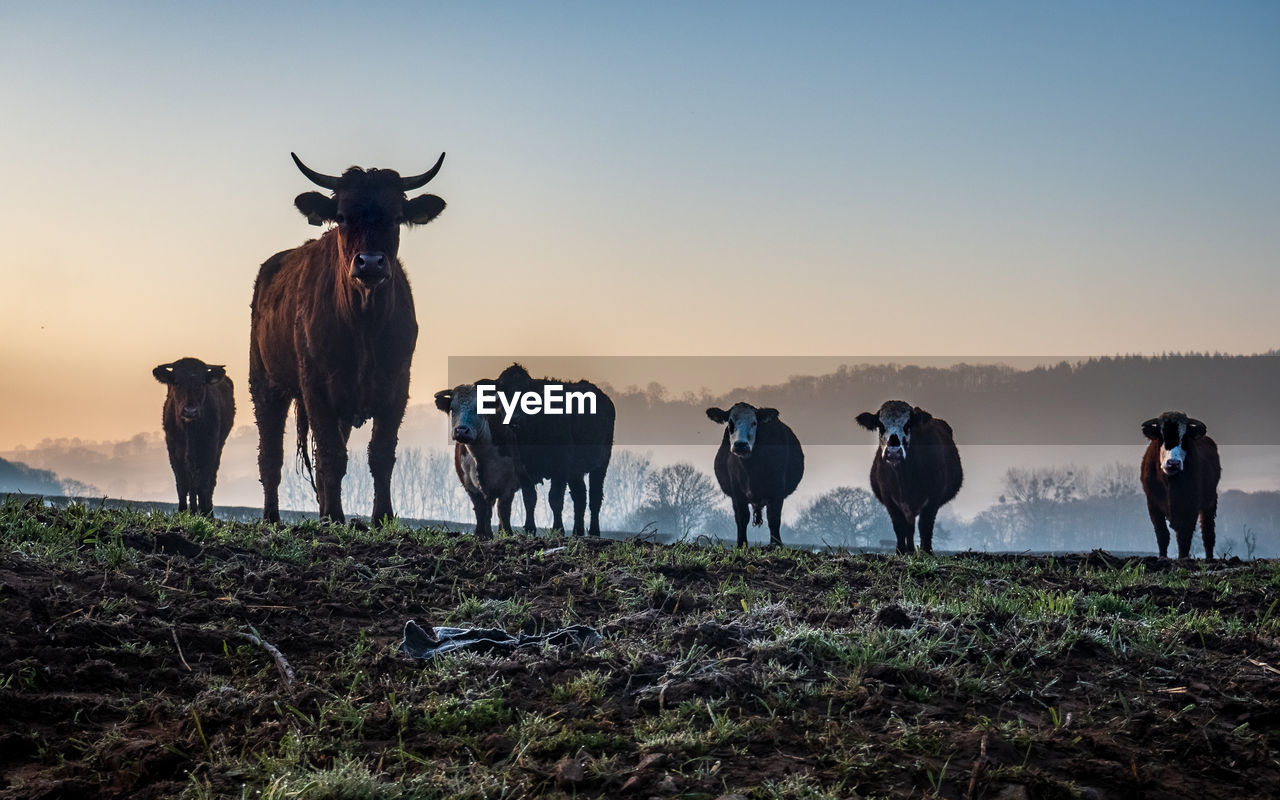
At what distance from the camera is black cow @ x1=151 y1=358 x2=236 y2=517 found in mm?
17672

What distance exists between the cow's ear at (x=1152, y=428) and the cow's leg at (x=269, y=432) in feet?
42.0

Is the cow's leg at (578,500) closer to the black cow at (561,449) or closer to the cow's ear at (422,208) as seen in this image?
the black cow at (561,449)

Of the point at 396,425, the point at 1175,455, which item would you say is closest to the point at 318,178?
the point at 396,425

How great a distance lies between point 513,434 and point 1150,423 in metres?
9.90

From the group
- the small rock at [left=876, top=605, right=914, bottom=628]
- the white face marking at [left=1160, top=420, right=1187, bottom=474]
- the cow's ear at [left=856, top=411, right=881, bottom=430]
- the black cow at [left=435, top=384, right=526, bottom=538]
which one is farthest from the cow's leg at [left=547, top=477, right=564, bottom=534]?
the small rock at [left=876, top=605, right=914, bottom=628]

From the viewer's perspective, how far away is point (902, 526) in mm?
16016

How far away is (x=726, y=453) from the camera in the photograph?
63.0 feet

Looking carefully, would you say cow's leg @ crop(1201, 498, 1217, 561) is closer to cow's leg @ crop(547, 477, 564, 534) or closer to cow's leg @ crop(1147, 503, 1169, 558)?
cow's leg @ crop(1147, 503, 1169, 558)

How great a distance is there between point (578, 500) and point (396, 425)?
6.04m

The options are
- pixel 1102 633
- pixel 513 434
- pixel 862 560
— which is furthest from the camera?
pixel 513 434

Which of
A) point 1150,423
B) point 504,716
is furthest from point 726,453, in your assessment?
point 504,716

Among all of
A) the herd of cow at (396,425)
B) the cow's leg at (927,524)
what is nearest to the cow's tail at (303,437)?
the herd of cow at (396,425)

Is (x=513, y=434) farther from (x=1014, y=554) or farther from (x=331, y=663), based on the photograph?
(x=331, y=663)

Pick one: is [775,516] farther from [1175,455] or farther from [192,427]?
[192,427]
